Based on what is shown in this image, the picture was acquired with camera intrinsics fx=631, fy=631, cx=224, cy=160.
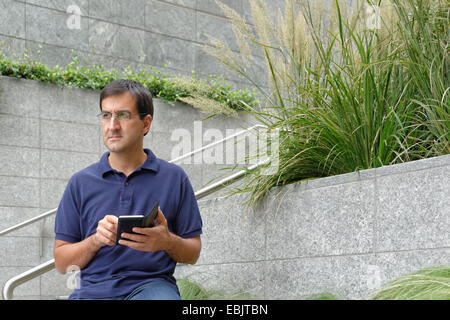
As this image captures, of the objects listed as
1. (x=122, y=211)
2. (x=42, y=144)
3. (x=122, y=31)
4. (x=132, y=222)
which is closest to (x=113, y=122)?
(x=122, y=211)

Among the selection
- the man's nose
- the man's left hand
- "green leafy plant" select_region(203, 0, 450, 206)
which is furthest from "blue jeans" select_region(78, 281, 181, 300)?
"green leafy plant" select_region(203, 0, 450, 206)

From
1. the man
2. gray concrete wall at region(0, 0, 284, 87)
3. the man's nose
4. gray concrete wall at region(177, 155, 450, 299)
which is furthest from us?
gray concrete wall at region(0, 0, 284, 87)

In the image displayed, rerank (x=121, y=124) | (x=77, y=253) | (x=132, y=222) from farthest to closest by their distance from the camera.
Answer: (x=121, y=124), (x=77, y=253), (x=132, y=222)

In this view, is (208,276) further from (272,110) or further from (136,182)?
(136,182)

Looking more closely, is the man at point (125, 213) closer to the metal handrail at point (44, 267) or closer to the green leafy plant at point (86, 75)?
the metal handrail at point (44, 267)

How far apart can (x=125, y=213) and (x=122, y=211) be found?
0.01 meters

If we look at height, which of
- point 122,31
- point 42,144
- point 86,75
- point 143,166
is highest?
point 122,31

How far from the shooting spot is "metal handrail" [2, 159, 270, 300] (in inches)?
116

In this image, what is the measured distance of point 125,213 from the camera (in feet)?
6.95

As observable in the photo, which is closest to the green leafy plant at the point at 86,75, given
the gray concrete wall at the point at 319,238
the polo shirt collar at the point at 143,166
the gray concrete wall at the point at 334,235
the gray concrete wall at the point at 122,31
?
the gray concrete wall at the point at 122,31

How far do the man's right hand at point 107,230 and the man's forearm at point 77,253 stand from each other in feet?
0.22

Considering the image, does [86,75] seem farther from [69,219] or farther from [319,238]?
[69,219]

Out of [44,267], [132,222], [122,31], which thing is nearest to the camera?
[132,222]

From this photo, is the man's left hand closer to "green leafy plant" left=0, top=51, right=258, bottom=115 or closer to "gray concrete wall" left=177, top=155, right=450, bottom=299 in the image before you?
"gray concrete wall" left=177, top=155, right=450, bottom=299
